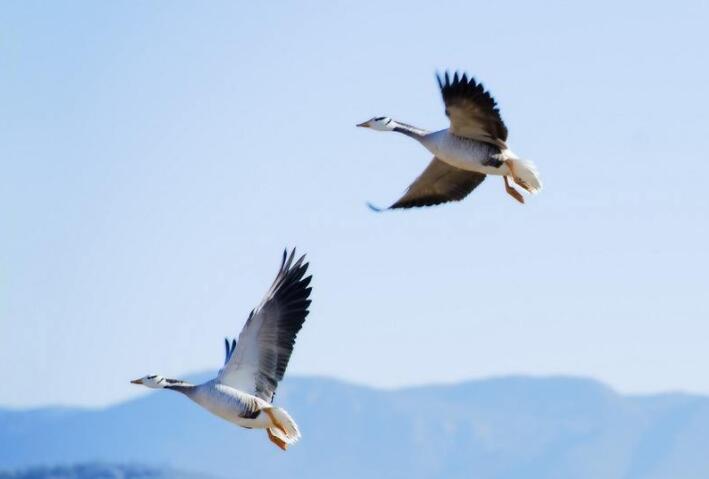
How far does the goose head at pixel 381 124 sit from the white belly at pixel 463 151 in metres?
1.04

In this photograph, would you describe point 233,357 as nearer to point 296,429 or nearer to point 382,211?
point 296,429

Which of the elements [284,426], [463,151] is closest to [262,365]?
[284,426]

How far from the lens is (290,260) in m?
16.5

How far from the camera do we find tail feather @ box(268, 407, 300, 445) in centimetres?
1520

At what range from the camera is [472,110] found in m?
16.0

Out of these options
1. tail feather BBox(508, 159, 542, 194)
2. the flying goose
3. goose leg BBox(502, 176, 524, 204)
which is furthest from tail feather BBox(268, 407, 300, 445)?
tail feather BBox(508, 159, 542, 194)

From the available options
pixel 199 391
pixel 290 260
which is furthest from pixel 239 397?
A: pixel 290 260

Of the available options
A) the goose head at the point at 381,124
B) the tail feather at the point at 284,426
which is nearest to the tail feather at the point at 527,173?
the goose head at the point at 381,124

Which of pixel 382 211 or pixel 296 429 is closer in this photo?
pixel 296 429

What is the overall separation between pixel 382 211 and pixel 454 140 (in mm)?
1854

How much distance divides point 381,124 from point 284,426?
3654mm

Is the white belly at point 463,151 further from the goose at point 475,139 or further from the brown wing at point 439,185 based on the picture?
the brown wing at point 439,185

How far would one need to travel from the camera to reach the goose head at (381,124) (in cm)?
1730

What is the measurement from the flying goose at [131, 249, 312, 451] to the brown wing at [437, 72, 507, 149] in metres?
2.05
